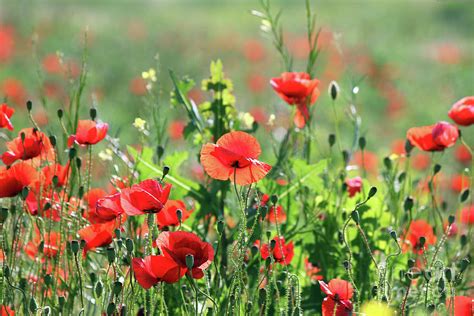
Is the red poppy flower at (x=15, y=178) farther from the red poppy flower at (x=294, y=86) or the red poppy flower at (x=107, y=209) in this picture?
the red poppy flower at (x=294, y=86)

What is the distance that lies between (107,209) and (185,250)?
10.6 inches

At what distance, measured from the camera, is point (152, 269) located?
5.36ft

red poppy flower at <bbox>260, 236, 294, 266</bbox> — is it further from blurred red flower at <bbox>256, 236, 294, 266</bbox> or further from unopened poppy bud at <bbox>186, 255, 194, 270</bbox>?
unopened poppy bud at <bbox>186, 255, 194, 270</bbox>

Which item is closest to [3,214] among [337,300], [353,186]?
Answer: [337,300]

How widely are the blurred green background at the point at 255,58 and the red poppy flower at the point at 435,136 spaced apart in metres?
1.14

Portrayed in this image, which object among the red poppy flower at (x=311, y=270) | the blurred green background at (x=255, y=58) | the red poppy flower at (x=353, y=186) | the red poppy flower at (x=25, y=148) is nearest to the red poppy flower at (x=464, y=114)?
the red poppy flower at (x=353, y=186)

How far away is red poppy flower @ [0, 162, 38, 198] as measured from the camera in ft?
6.44

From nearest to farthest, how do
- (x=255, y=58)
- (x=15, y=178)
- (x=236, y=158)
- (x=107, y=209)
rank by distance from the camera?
1. (x=236, y=158)
2. (x=107, y=209)
3. (x=15, y=178)
4. (x=255, y=58)

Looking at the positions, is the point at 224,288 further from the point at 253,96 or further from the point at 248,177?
the point at 253,96

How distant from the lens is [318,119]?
24.2 feet

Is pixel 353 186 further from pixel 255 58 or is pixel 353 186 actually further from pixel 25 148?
pixel 255 58

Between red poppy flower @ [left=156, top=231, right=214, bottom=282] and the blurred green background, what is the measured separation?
182 cm

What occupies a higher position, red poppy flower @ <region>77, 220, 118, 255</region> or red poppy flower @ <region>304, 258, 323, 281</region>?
red poppy flower @ <region>304, 258, 323, 281</region>

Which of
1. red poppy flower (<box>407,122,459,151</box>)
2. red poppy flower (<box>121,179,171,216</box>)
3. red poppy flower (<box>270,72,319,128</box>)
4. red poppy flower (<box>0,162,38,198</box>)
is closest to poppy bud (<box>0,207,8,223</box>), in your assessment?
red poppy flower (<box>0,162,38,198</box>)
